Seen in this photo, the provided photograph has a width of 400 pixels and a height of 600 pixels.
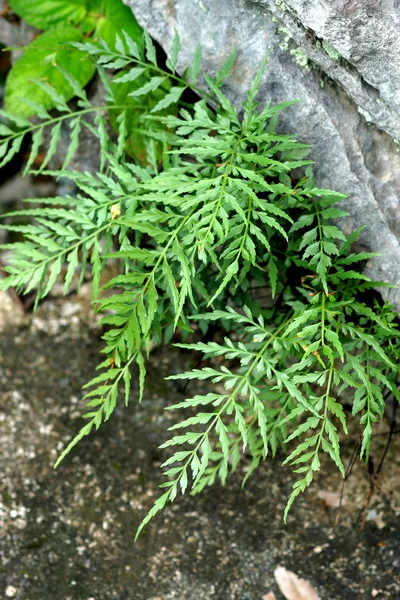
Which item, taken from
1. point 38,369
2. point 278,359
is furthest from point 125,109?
point 38,369

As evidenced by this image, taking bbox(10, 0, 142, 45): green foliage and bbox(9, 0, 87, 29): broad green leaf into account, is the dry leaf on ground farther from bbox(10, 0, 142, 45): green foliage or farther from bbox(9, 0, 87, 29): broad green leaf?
bbox(9, 0, 87, 29): broad green leaf

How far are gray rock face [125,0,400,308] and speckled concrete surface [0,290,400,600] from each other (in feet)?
2.71

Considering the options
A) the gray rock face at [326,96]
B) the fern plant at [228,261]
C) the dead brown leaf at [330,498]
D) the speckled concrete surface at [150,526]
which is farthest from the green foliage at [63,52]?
the dead brown leaf at [330,498]

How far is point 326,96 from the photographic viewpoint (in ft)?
6.74

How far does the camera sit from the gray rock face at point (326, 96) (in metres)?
1.95

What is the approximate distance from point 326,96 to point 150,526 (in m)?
1.53

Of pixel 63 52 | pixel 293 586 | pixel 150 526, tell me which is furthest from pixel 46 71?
pixel 293 586

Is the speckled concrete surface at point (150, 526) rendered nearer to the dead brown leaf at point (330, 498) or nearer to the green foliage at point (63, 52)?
the dead brown leaf at point (330, 498)

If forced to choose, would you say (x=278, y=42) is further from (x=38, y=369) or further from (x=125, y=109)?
(x=38, y=369)

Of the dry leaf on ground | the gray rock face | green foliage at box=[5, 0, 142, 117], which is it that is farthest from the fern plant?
the dry leaf on ground

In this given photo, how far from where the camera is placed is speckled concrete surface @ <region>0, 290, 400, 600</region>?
2.22 metres

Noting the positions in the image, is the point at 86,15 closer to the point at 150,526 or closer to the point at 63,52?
the point at 63,52

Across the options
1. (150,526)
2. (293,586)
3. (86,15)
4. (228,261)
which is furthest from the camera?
(86,15)

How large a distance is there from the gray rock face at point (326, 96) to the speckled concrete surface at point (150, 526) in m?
0.83
